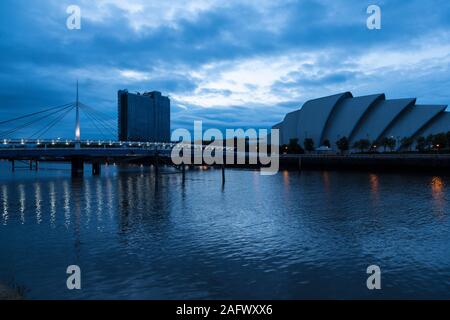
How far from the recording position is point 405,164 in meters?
58.3

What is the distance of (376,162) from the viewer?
204ft

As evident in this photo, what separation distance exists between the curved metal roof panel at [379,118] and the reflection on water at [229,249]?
7094 centimetres

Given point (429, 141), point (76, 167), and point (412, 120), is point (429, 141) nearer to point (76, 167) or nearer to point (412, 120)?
point (412, 120)

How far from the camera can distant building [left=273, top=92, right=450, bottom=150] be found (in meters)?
86.9

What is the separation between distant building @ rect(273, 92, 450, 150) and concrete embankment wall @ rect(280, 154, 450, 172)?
64.9 feet

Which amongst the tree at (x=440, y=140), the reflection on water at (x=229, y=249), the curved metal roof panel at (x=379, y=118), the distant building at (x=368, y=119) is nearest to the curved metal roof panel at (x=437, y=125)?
the distant building at (x=368, y=119)

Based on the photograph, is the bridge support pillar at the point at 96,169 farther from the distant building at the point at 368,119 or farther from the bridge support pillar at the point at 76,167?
the distant building at the point at 368,119

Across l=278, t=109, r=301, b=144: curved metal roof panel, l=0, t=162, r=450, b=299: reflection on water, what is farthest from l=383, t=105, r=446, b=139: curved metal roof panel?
l=0, t=162, r=450, b=299: reflection on water

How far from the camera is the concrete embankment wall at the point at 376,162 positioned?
54750mm

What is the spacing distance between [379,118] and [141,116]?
71.8 m

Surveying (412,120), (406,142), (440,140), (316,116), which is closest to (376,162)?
(440,140)

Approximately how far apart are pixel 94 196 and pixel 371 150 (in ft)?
250
